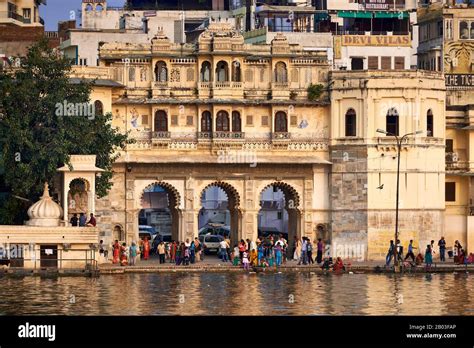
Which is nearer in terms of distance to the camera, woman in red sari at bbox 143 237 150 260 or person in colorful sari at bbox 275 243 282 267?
person in colorful sari at bbox 275 243 282 267

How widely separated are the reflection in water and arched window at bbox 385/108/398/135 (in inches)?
422

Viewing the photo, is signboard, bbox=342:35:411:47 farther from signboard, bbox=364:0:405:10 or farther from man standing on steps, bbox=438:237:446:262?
man standing on steps, bbox=438:237:446:262

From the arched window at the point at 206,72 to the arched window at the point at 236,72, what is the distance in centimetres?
106

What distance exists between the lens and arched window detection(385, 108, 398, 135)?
245 ft

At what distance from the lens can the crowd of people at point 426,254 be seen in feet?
223

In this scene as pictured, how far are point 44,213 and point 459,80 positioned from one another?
3091 cm

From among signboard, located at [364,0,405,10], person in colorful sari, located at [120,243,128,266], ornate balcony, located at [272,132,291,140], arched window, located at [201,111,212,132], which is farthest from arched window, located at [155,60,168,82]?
signboard, located at [364,0,405,10]

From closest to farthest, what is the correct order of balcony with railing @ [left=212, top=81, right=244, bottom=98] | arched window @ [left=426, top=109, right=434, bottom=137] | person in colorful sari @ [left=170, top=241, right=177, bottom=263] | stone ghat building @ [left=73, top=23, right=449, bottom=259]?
person in colorful sari @ [left=170, top=241, right=177, bottom=263]
stone ghat building @ [left=73, top=23, right=449, bottom=259]
balcony with railing @ [left=212, top=81, right=244, bottom=98]
arched window @ [left=426, top=109, right=434, bottom=137]

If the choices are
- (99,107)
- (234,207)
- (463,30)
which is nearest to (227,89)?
(234,207)

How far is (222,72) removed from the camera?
75125mm

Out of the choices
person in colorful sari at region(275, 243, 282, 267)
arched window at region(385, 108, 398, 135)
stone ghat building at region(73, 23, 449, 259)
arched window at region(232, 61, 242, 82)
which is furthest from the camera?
arched window at region(232, 61, 242, 82)

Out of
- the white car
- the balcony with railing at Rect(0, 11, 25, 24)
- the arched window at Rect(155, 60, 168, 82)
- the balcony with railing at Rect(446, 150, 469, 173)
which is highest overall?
the balcony with railing at Rect(0, 11, 25, 24)

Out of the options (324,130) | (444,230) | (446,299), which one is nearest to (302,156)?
(324,130)
